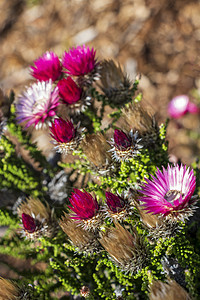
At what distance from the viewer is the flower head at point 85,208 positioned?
0.77m

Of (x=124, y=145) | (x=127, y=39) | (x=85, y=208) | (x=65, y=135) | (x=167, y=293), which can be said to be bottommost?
(x=167, y=293)

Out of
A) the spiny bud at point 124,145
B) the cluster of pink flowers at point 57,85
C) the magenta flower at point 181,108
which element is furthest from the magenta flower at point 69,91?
the magenta flower at point 181,108

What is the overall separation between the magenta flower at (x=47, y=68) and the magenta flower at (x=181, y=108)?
112cm

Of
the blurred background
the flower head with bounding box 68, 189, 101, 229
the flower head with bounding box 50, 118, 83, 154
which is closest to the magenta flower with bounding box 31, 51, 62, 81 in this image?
the flower head with bounding box 50, 118, 83, 154

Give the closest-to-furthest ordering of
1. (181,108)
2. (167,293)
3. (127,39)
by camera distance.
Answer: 1. (167,293)
2. (181,108)
3. (127,39)

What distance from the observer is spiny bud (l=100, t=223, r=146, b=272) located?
30.7 inches

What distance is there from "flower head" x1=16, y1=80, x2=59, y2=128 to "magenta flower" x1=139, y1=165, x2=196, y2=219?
0.40 meters

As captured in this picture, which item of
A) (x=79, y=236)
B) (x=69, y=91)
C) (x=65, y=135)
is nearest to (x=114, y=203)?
(x=79, y=236)

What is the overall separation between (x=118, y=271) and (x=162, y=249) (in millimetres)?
132

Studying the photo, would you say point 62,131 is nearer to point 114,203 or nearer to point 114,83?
point 114,203

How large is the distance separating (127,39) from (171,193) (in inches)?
82.9

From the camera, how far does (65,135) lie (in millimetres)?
917

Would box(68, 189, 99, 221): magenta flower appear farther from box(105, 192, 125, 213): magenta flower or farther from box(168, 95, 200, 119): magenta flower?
box(168, 95, 200, 119): magenta flower

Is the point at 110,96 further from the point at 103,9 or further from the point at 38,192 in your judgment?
the point at 103,9
